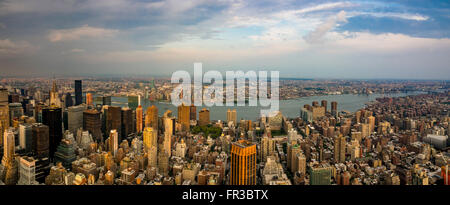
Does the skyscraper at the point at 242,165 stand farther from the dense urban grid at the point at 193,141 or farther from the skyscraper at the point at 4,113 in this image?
the skyscraper at the point at 4,113

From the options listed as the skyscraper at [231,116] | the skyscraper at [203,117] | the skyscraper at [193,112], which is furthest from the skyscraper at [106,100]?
the skyscraper at [231,116]

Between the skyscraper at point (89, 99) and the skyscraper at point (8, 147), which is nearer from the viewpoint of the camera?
the skyscraper at point (8, 147)

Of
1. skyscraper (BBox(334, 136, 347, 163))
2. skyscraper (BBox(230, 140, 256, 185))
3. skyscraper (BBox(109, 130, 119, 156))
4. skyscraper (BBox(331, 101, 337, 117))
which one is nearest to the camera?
skyscraper (BBox(230, 140, 256, 185))

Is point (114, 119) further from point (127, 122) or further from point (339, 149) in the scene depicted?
point (339, 149)

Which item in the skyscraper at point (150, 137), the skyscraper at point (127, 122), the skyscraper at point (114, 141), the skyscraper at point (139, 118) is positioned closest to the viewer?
the skyscraper at point (114, 141)

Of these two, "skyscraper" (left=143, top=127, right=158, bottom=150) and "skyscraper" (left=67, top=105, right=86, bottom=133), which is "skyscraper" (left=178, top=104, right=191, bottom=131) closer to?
"skyscraper" (left=143, top=127, right=158, bottom=150)

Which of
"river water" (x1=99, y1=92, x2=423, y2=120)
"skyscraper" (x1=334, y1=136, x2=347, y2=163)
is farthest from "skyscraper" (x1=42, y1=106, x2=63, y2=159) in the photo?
"skyscraper" (x1=334, y1=136, x2=347, y2=163)

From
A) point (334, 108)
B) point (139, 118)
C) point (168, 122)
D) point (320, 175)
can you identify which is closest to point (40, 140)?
point (139, 118)
